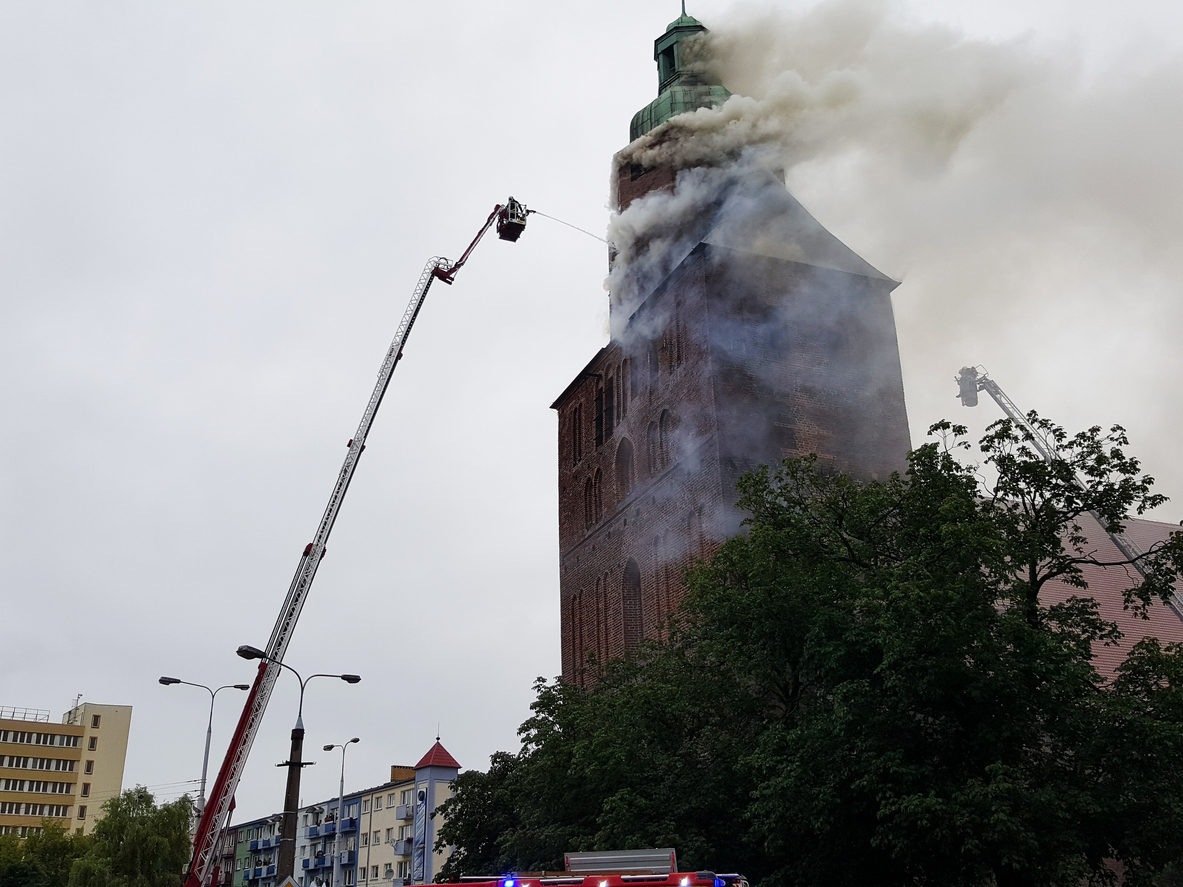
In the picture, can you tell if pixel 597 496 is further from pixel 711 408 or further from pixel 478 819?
pixel 478 819

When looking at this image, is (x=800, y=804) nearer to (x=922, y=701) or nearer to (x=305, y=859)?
(x=922, y=701)

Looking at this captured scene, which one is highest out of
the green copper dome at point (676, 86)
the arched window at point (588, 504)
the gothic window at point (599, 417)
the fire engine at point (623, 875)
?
Answer: the green copper dome at point (676, 86)

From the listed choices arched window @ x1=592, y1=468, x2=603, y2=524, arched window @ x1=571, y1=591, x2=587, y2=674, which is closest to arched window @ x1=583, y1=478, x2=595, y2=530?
arched window @ x1=592, y1=468, x2=603, y2=524

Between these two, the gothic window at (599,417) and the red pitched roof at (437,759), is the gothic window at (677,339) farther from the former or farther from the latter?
the red pitched roof at (437,759)

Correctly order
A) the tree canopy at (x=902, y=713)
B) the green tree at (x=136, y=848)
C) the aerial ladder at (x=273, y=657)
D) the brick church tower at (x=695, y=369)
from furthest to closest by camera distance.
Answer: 1. the green tree at (x=136, y=848)
2. the brick church tower at (x=695, y=369)
3. the aerial ladder at (x=273, y=657)
4. the tree canopy at (x=902, y=713)

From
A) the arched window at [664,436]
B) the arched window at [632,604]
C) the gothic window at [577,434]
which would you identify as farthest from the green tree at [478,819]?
the gothic window at [577,434]

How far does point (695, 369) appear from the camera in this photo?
38.1 metres

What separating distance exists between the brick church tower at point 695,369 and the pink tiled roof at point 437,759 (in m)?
28.8

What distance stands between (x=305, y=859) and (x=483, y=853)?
6101 cm

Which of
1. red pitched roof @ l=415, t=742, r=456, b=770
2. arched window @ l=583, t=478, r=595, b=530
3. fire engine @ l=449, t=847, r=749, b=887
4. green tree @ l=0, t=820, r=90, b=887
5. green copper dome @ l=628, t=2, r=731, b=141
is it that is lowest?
fire engine @ l=449, t=847, r=749, b=887

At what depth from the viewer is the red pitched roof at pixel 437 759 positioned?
70188mm

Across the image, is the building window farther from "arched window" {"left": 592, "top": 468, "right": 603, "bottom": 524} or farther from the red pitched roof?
the red pitched roof

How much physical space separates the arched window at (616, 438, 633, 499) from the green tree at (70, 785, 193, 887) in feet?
65.8

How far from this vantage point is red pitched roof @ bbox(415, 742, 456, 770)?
7019 cm
